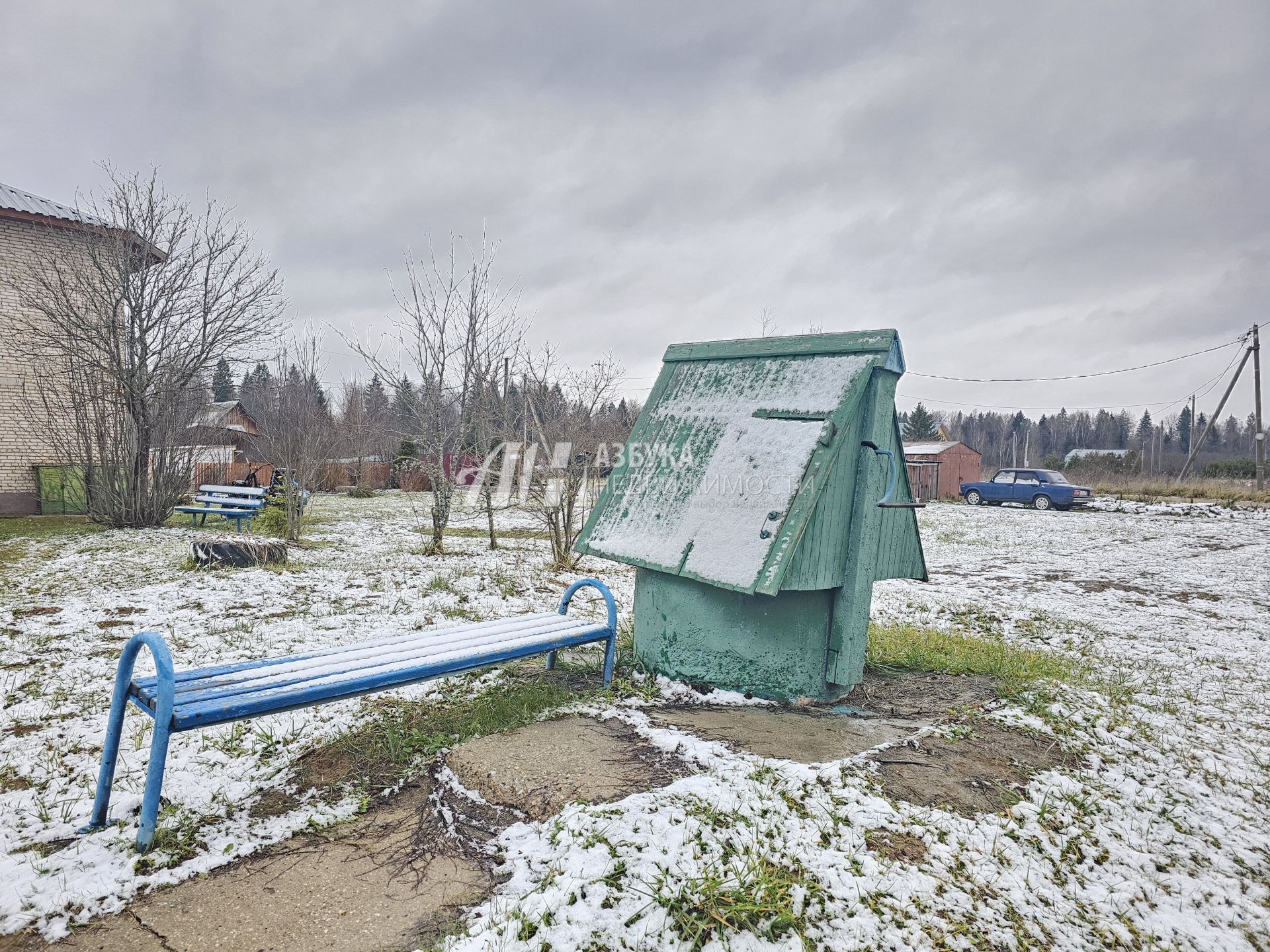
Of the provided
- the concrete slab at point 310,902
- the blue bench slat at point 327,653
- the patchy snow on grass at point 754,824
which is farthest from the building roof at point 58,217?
the concrete slab at point 310,902

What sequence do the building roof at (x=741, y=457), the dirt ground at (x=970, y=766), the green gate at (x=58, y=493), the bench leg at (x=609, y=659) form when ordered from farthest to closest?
the green gate at (x=58, y=493) < the bench leg at (x=609, y=659) < the building roof at (x=741, y=457) < the dirt ground at (x=970, y=766)

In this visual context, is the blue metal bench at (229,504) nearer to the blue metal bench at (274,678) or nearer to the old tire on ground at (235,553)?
the old tire on ground at (235,553)

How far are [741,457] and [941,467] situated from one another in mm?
28712

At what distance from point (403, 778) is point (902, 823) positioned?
208cm

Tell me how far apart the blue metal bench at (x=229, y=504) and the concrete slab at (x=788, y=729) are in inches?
413

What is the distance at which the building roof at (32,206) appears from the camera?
44.1 feet

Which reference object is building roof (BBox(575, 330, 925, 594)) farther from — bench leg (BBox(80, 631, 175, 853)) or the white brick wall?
the white brick wall

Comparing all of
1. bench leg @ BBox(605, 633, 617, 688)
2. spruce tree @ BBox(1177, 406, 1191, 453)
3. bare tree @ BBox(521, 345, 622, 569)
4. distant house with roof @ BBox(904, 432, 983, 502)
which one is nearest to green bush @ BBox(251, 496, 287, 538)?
bare tree @ BBox(521, 345, 622, 569)

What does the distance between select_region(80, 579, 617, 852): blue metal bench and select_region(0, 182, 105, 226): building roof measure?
14.6 m

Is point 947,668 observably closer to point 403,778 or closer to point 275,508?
point 403,778

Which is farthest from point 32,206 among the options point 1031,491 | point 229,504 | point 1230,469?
point 1230,469

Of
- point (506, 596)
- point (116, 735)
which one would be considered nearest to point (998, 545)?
point (506, 596)

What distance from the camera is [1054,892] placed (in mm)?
2297

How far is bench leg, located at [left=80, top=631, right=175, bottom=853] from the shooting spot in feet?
7.60
